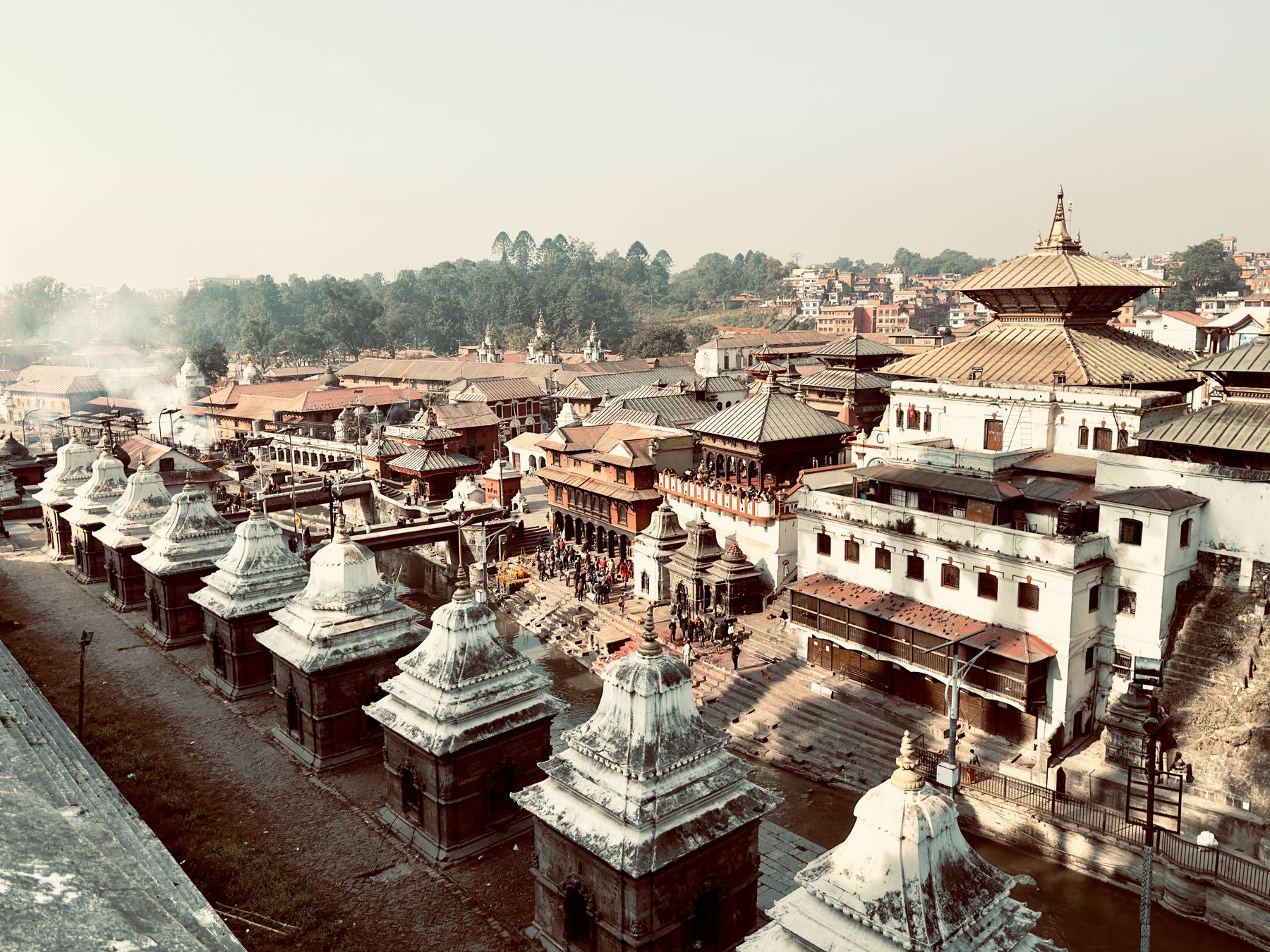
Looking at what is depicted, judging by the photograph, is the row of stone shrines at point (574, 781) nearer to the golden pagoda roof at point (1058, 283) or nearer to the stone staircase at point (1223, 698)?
the stone staircase at point (1223, 698)

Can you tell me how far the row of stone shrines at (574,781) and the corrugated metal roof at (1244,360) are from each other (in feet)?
76.9

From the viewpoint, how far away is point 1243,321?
231 feet

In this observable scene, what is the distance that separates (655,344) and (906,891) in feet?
388

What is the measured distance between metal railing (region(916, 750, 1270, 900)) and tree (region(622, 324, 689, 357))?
336 ft

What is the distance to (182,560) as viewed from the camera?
117 ft

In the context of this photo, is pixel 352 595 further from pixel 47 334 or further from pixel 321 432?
pixel 47 334

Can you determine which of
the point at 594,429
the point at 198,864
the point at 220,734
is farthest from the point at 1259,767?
the point at 594,429

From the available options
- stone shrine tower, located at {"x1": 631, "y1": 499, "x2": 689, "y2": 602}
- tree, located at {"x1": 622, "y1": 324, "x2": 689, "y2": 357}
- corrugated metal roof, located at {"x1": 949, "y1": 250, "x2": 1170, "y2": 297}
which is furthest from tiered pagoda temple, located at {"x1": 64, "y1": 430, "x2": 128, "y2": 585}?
tree, located at {"x1": 622, "y1": 324, "x2": 689, "y2": 357}

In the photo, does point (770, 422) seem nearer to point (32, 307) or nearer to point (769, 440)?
point (769, 440)

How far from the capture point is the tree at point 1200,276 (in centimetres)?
12200

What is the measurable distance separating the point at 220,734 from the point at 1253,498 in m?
32.8

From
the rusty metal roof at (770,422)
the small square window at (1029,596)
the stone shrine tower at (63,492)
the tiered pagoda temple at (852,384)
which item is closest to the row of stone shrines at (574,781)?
the small square window at (1029,596)

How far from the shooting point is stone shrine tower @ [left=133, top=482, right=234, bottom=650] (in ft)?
117

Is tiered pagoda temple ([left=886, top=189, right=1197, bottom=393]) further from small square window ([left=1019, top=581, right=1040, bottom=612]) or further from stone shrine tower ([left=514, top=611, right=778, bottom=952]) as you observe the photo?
stone shrine tower ([left=514, top=611, right=778, bottom=952])
